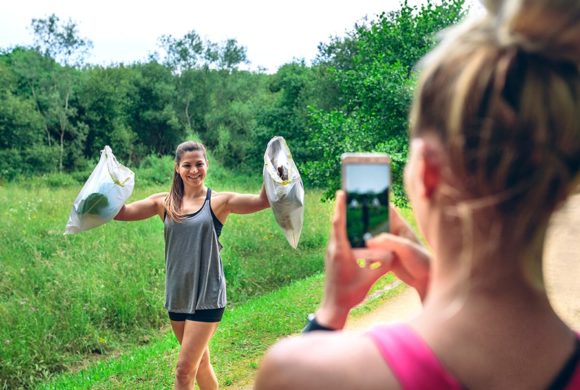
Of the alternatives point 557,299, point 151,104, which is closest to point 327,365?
point 557,299

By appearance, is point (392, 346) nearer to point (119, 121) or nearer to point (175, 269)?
point (175, 269)

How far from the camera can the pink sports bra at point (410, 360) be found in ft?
2.82

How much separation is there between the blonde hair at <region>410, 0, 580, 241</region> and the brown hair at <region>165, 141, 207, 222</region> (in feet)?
12.3

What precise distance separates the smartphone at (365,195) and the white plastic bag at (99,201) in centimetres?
337

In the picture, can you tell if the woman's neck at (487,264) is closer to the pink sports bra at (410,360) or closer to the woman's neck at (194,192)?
the pink sports bra at (410,360)

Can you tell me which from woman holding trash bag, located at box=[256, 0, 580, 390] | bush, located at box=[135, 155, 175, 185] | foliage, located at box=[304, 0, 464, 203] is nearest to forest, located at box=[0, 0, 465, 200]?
bush, located at box=[135, 155, 175, 185]

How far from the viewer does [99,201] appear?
4.36 metres

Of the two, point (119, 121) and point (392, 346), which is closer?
point (392, 346)

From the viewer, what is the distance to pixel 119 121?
3659cm

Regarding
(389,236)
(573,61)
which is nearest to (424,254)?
(389,236)

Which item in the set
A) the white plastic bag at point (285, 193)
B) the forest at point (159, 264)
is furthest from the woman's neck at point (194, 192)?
the forest at point (159, 264)

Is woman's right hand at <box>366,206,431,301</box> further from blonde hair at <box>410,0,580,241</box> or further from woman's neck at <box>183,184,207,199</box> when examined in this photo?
woman's neck at <box>183,184,207,199</box>

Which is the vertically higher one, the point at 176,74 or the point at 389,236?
the point at 176,74

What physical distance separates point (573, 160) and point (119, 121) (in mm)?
37307
